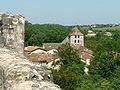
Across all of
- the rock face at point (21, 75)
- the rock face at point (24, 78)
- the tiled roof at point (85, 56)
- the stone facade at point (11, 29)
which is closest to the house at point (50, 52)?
the tiled roof at point (85, 56)

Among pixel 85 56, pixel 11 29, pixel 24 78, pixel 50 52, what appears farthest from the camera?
pixel 50 52

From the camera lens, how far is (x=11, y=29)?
9.12m

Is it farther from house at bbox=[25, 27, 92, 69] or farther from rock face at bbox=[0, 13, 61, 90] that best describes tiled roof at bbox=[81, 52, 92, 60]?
rock face at bbox=[0, 13, 61, 90]

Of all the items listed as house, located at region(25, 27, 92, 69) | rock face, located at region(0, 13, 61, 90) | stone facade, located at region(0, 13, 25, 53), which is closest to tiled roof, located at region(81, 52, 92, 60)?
house, located at region(25, 27, 92, 69)

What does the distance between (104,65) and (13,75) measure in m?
53.3

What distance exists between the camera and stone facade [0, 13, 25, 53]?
356 inches

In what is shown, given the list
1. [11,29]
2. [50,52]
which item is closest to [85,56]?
[50,52]

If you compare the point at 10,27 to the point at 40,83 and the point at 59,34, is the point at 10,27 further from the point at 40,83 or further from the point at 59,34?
the point at 59,34

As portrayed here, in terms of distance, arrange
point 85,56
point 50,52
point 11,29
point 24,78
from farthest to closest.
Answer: point 50,52, point 85,56, point 11,29, point 24,78

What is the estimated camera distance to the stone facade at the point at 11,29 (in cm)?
904

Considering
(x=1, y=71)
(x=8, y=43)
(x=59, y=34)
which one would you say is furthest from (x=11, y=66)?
(x=59, y=34)

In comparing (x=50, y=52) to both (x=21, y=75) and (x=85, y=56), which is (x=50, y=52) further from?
(x=21, y=75)

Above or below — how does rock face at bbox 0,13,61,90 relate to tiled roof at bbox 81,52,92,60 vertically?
above

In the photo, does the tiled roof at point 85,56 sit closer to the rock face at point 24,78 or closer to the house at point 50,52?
the house at point 50,52
